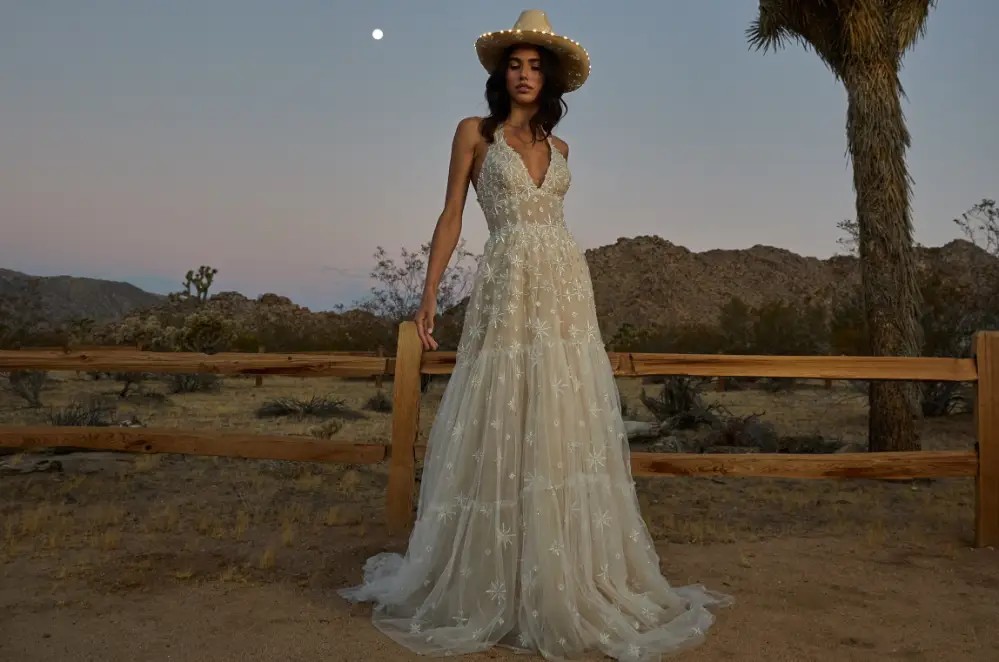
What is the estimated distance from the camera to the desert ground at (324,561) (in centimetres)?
306

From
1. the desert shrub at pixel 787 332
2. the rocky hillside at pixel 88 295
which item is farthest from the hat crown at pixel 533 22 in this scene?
the rocky hillside at pixel 88 295

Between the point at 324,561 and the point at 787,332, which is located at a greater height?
the point at 787,332

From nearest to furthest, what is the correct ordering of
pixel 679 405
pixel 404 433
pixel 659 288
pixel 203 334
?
pixel 404 433, pixel 679 405, pixel 203 334, pixel 659 288

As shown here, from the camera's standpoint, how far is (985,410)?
15.1 feet

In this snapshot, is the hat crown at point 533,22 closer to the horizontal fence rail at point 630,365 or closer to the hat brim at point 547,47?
the hat brim at point 547,47

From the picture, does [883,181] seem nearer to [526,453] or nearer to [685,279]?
[526,453]

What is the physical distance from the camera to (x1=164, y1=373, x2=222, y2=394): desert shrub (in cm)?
1434

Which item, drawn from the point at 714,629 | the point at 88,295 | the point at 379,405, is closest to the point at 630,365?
the point at 714,629

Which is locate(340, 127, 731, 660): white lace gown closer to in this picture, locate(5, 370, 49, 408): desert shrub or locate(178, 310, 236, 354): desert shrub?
locate(5, 370, 49, 408): desert shrub

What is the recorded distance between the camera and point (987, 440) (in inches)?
181

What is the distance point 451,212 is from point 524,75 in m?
0.66

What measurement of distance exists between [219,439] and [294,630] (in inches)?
76.2

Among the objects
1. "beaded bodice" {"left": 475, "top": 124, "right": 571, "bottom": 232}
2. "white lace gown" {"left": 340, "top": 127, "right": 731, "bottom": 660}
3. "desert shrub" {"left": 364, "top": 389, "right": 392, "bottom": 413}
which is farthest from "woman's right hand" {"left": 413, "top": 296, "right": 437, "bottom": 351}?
"desert shrub" {"left": 364, "top": 389, "right": 392, "bottom": 413}

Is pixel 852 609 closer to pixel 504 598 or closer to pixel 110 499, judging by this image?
pixel 504 598
